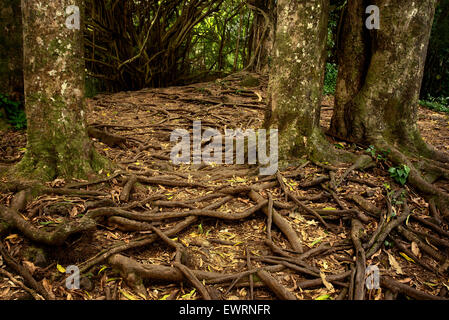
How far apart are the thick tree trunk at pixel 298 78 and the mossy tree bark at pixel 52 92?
2.07 m

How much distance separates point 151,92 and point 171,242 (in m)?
5.83

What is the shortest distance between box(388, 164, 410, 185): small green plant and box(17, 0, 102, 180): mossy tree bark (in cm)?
319

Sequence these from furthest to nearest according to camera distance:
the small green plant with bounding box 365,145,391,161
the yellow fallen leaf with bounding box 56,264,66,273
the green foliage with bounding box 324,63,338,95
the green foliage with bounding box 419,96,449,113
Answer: the green foliage with bounding box 324,63,338,95
the green foliage with bounding box 419,96,449,113
the small green plant with bounding box 365,145,391,161
the yellow fallen leaf with bounding box 56,264,66,273

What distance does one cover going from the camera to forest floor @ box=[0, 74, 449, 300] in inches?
86.2

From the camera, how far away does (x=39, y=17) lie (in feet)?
8.93

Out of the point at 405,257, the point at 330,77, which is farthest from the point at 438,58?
the point at 405,257

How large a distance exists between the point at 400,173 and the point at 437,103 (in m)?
6.39

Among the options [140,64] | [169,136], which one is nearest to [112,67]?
[140,64]

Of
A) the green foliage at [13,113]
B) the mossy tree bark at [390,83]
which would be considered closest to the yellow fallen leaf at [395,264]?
the mossy tree bark at [390,83]

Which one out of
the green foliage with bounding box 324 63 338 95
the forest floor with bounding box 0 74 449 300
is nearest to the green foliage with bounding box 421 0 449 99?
the green foliage with bounding box 324 63 338 95

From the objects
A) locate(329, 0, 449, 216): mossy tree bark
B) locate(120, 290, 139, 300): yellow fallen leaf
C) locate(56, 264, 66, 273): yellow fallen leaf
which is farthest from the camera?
locate(329, 0, 449, 216): mossy tree bark

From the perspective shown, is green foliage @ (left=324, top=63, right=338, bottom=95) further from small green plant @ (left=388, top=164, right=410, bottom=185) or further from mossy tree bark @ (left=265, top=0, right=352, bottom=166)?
small green plant @ (left=388, top=164, right=410, bottom=185)

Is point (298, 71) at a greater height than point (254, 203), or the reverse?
point (298, 71)
